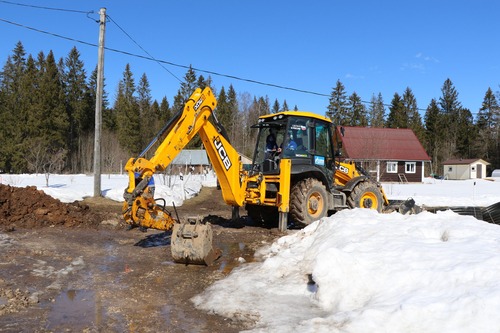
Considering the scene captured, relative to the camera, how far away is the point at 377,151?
3722cm

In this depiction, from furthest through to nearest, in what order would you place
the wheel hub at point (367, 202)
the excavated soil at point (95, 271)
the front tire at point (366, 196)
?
1. the wheel hub at point (367, 202)
2. the front tire at point (366, 196)
3. the excavated soil at point (95, 271)

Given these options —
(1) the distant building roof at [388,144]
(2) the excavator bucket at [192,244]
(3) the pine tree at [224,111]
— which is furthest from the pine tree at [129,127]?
(2) the excavator bucket at [192,244]

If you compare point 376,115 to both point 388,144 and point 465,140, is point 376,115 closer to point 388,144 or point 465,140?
point 465,140

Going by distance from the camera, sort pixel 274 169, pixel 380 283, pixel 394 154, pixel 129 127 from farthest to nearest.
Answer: pixel 129 127 → pixel 394 154 → pixel 274 169 → pixel 380 283

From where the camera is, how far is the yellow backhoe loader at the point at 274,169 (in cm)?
811

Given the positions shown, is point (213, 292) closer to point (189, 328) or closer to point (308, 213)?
point (189, 328)

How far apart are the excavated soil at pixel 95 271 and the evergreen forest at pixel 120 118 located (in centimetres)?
2601

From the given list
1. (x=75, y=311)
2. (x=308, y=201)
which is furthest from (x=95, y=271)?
(x=308, y=201)

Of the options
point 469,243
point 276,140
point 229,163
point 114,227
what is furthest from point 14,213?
point 469,243

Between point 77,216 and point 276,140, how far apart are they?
5.76 metres

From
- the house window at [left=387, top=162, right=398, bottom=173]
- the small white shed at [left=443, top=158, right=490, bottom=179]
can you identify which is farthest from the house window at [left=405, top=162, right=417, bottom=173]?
the small white shed at [left=443, top=158, right=490, bottom=179]

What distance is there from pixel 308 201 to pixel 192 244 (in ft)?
14.3

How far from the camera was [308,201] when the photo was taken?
10.6 metres

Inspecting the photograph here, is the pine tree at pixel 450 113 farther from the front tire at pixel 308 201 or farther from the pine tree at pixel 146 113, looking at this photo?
the front tire at pixel 308 201
